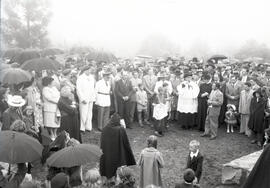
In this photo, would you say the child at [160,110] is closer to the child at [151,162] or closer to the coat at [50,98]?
the coat at [50,98]

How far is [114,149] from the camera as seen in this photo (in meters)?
8.84

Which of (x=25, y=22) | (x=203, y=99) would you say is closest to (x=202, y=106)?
(x=203, y=99)

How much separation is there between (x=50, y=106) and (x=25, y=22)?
16860mm

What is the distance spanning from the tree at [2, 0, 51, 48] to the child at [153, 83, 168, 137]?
51.0 ft

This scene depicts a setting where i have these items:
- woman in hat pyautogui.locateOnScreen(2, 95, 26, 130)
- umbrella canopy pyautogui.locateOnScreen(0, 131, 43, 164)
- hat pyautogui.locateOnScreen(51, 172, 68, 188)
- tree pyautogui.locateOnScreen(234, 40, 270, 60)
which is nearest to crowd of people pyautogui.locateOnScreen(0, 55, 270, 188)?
woman in hat pyautogui.locateOnScreen(2, 95, 26, 130)

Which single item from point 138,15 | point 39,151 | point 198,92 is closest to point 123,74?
point 198,92

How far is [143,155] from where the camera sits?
7.94 m

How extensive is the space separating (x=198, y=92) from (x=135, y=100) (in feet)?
7.54

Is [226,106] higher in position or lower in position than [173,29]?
lower

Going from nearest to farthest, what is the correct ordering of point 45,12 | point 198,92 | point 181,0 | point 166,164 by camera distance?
point 166,164
point 198,92
point 45,12
point 181,0

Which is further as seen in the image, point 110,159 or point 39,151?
point 110,159

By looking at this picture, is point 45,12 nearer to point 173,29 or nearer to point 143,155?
point 173,29

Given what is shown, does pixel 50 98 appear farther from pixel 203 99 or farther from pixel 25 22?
pixel 25 22

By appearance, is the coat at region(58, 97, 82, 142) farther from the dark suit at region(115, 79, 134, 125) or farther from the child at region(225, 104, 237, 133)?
the child at region(225, 104, 237, 133)
